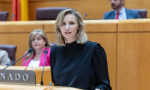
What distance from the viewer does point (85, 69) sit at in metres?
1.15

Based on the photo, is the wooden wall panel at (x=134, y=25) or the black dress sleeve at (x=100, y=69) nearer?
the black dress sleeve at (x=100, y=69)

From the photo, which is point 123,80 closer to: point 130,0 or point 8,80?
point 8,80

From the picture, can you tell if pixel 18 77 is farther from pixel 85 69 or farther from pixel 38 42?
pixel 38 42

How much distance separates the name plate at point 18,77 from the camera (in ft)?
3.35

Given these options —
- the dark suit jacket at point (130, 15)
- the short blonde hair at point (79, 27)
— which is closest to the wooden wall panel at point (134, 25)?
the dark suit jacket at point (130, 15)

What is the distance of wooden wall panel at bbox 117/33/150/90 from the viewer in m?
2.13

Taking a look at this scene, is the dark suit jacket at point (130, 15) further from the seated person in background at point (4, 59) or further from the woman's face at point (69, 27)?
the woman's face at point (69, 27)

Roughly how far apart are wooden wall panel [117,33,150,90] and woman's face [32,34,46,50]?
774 mm

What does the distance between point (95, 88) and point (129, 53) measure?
1158mm

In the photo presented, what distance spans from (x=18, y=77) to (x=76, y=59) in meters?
0.31

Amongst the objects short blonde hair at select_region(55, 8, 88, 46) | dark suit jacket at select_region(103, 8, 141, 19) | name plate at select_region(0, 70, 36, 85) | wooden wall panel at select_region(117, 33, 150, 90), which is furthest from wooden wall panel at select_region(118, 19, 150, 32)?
name plate at select_region(0, 70, 36, 85)

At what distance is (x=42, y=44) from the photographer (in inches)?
93.7

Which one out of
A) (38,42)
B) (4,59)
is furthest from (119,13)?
(4,59)

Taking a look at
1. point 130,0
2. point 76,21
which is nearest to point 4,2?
point 130,0
